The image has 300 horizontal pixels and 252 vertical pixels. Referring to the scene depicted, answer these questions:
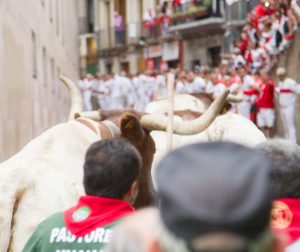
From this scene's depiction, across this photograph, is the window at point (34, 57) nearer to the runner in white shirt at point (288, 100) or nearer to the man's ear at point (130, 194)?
the runner in white shirt at point (288, 100)

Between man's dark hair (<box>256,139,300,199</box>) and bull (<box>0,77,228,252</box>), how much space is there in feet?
5.75

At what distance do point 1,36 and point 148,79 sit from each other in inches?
718

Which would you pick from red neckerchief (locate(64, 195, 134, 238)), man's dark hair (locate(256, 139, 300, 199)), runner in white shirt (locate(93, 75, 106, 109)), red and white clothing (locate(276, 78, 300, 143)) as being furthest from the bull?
runner in white shirt (locate(93, 75, 106, 109))

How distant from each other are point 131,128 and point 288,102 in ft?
35.1

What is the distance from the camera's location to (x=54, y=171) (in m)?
3.98

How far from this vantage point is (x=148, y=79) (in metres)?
28.3

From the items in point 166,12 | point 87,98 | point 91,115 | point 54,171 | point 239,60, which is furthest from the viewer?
point 166,12

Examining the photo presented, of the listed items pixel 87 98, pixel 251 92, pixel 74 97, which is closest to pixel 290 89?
pixel 251 92

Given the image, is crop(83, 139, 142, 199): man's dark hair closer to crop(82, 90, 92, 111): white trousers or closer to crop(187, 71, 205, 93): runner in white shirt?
crop(187, 71, 205, 93): runner in white shirt

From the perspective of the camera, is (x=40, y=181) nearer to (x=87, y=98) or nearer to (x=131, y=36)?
(x=87, y=98)

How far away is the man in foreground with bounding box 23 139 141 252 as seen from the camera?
7.94 ft

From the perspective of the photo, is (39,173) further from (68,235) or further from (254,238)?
(254,238)

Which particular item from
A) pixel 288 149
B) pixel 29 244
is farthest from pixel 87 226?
pixel 288 149

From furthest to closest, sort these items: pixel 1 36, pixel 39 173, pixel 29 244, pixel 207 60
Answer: pixel 207 60 → pixel 1 36 → pixel 39 173 → pixel 29 244
